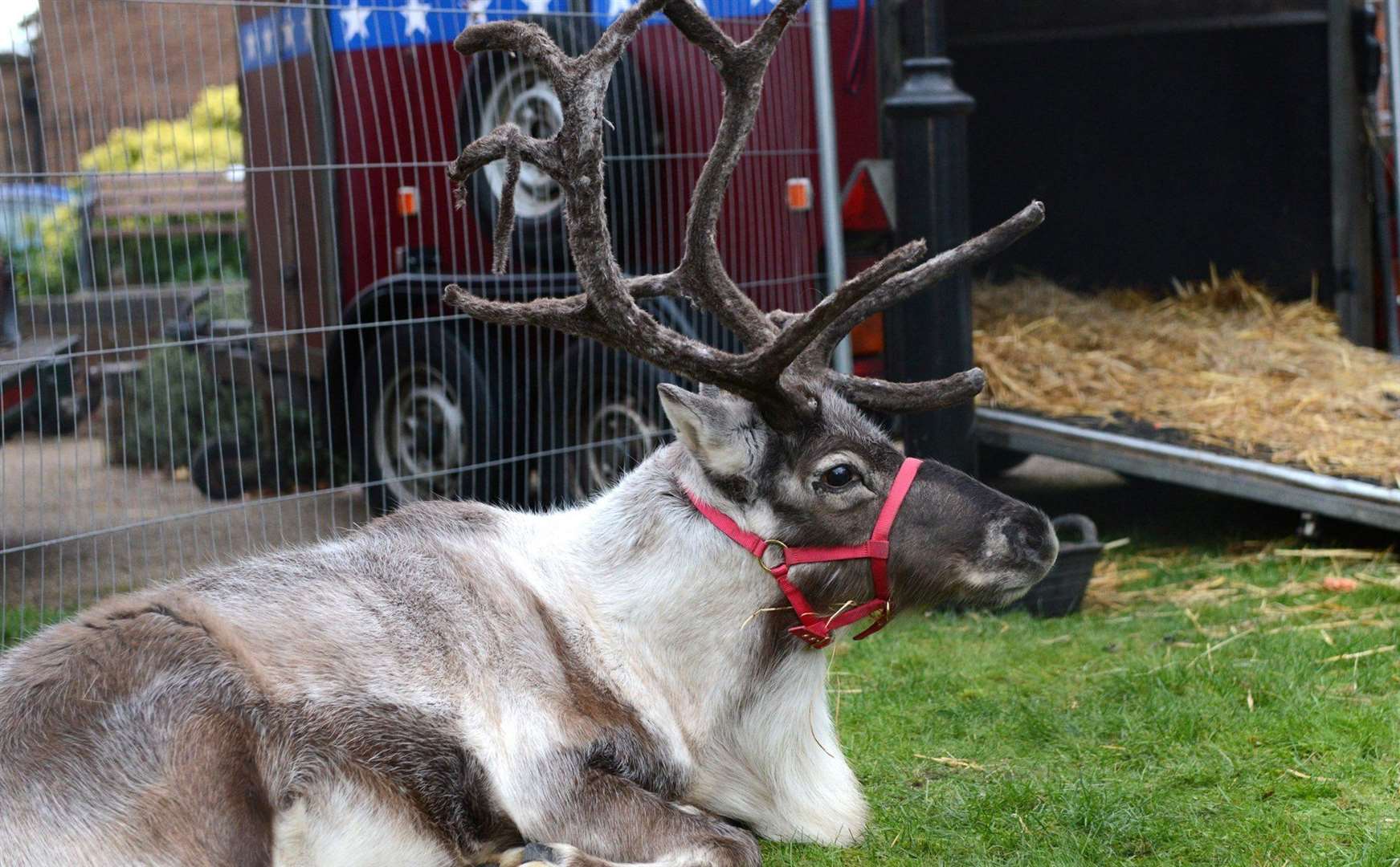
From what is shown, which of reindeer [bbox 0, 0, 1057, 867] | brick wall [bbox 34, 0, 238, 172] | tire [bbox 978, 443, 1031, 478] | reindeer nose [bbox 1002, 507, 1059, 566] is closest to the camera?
reindeer [bbox 0, 0, 1057, 867]

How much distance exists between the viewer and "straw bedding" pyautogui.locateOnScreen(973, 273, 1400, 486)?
21.2ft

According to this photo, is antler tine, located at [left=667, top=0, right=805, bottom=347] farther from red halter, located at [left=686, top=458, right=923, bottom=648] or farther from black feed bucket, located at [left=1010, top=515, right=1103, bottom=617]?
black feed bucket, located at [left=1010, top=515, right=1103, bottom=617]

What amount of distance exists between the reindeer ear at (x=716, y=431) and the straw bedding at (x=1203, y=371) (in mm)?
3391

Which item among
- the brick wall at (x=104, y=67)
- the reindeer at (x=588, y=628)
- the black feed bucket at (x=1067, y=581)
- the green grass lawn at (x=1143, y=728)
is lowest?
the green grass lawn at (x=1143, y=728)

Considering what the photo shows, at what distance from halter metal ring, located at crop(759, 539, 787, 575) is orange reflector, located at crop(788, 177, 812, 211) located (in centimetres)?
320

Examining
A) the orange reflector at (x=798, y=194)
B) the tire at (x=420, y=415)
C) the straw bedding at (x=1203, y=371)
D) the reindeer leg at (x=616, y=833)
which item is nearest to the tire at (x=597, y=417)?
the tire at (x=420, y=415)

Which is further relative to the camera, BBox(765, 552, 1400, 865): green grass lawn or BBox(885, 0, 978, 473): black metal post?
BBox(885, 0, 978, 473): black metal post

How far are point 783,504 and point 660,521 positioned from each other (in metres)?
0.33

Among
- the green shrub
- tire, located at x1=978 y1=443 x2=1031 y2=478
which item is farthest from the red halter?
tire, located at x1=978 y1=443 x2=1031 y2=478

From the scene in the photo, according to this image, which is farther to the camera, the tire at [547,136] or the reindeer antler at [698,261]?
the tire at [547,136]

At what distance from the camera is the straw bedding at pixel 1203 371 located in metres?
6.45

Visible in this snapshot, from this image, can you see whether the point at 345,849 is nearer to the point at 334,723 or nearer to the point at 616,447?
the point at 334,723

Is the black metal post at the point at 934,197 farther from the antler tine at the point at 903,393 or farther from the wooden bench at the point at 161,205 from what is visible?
the wooden bench at the point at 161,205

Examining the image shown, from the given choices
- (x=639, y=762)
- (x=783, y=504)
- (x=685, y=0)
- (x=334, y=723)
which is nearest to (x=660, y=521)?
(x=783, y=504)
